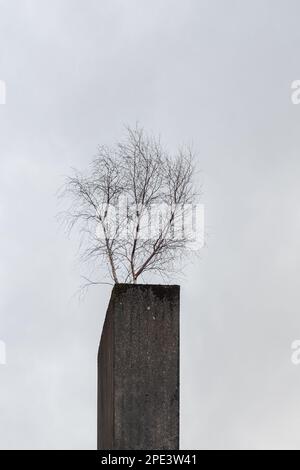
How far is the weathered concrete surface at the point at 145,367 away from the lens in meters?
7.88

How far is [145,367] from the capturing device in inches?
313

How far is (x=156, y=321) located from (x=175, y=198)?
1.43 meters

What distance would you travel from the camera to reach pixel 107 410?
8.80 metres

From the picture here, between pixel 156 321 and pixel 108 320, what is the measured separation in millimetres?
662

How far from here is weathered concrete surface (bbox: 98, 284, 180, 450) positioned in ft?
25.9

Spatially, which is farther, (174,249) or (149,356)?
(174,249)

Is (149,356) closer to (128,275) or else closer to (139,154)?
(128,275)
